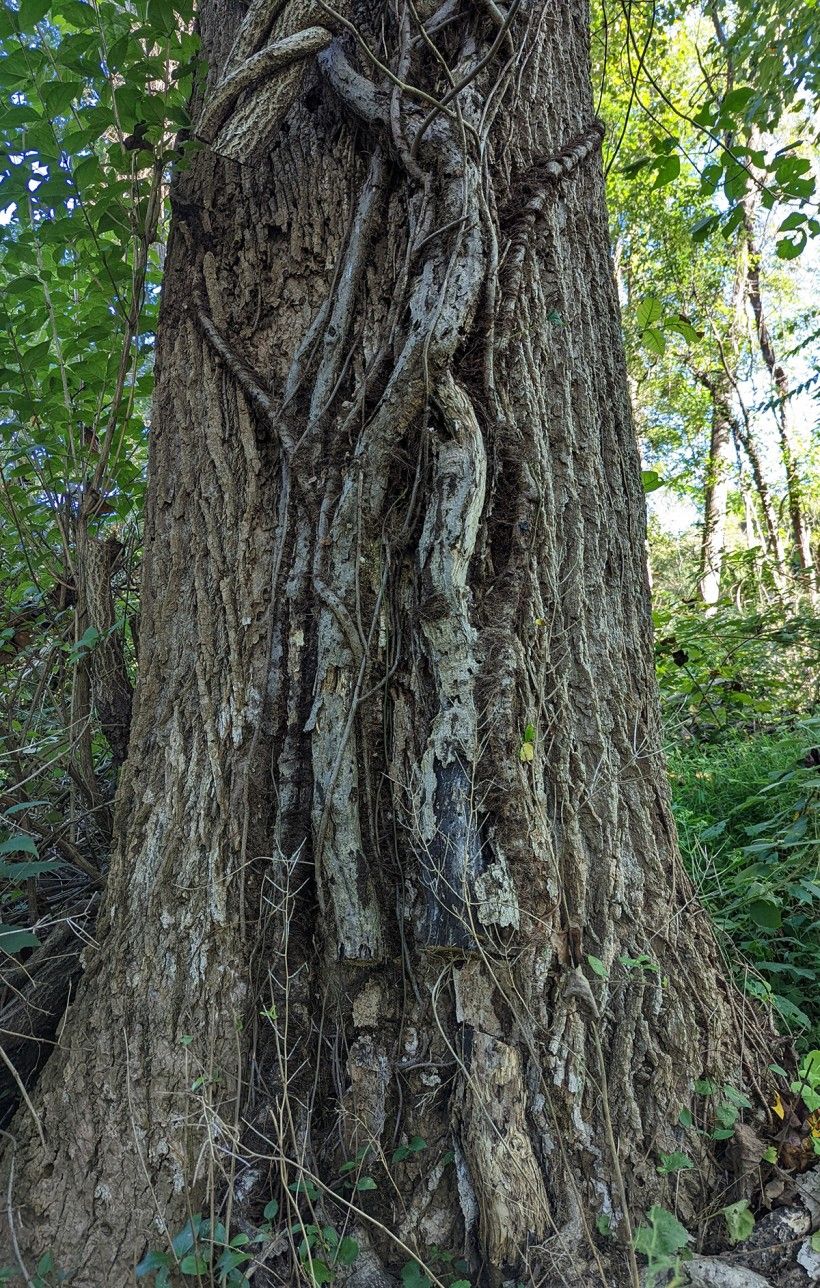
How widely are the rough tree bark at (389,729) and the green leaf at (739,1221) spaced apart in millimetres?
80

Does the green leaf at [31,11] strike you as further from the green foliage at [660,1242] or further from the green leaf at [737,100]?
the green foliage at [660,1242]

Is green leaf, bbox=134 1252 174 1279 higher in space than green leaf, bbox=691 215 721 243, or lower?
lower

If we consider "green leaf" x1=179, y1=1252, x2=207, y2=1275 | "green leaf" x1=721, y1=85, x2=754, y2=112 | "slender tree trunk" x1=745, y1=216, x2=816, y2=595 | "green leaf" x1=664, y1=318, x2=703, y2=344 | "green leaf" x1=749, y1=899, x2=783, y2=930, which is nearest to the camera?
"green leaf" x1=179, y1=1252, x2=207, y2=1275

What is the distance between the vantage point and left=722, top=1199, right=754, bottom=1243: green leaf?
1402 millimetres

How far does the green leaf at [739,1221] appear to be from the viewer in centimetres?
140

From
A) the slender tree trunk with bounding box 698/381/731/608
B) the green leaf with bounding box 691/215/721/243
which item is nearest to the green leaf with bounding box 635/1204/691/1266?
the green leaf with bounding box 691/215/721/243

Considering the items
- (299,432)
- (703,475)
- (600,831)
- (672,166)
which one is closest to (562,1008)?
(600,831)

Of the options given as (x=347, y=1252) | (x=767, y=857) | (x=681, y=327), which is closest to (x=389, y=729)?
(x=347, y=1252)

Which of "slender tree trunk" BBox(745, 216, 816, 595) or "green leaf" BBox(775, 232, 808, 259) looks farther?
"slender tree trunk" BBox(745, 216, 816, 595)

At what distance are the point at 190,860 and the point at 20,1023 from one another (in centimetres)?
52

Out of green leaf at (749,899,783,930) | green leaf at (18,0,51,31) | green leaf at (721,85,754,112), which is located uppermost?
green leaf at (721,85,754,112)

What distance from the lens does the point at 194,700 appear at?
175 cm

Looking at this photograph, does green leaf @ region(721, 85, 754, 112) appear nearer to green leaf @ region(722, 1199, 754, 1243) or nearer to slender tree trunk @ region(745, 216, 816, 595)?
green leaf @ region(722, 1199, 754, 1243)

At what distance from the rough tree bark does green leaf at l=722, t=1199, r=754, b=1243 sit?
0.26ft
